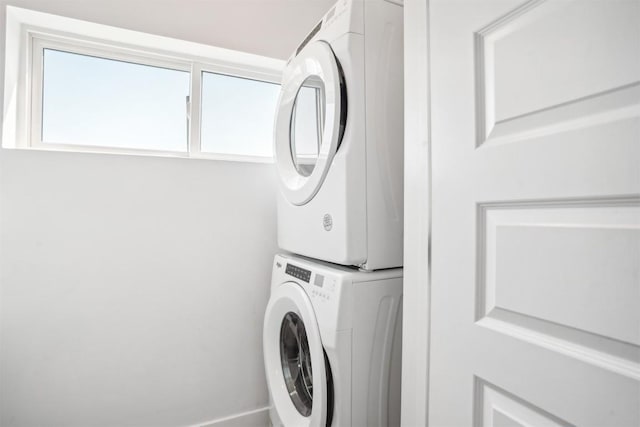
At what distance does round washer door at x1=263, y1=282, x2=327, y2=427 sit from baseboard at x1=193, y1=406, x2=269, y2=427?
0.45 metres

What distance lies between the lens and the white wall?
1.32 meters

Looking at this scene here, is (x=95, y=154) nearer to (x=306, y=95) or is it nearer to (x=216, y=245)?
(x=216, y=245)

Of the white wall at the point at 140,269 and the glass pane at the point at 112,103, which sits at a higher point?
the glass pane at the point at 112,103

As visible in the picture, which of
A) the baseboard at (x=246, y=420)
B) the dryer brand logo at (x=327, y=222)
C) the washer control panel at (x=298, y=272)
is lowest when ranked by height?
the baseboard at (x=246, y=420)

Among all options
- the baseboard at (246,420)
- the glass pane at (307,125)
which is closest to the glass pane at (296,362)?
the baseboard at (246,420)

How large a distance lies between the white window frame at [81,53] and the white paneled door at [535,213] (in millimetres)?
1375

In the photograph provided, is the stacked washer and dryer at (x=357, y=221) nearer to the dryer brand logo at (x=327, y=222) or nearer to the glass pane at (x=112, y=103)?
the dryer brand logo at (x=327, y=222)

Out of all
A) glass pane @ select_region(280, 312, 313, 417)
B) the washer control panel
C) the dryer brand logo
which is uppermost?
the dryer brand logo

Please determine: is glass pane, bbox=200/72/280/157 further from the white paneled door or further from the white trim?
the white paneled door

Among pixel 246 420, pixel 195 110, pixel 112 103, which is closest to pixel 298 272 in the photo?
pixel 246 420

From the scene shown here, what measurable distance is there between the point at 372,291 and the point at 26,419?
154 cm

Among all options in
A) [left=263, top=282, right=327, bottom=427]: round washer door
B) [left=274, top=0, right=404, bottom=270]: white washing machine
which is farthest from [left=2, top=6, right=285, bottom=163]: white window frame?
[left=263, top=282, right=327, bottom=427]: round washer door

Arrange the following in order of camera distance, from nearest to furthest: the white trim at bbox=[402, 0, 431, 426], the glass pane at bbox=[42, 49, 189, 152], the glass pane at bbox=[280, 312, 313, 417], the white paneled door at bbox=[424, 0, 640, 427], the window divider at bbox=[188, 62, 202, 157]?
the white paneled door at bbox=[424, 0, 640, 427], the white trim at bbox=[402, 0, 431, 426], the glass pane at bbox=[280, 312, 313, 417], the glass pane at bbox=[42, 49, 189, 152], the window divider at bbox=[188, 62, 202, 157]

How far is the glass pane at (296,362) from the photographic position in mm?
1310
